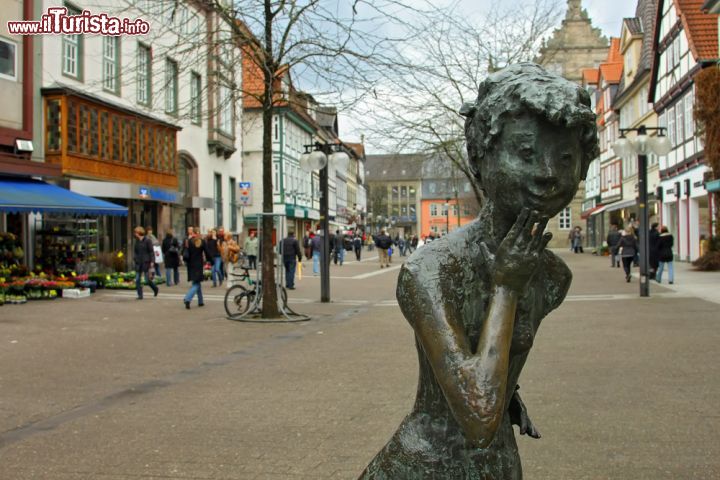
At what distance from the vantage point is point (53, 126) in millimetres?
20812

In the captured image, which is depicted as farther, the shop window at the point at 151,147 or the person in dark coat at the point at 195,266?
the shop window at the point at 151,147

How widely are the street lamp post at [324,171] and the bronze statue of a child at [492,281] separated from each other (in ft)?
48.9

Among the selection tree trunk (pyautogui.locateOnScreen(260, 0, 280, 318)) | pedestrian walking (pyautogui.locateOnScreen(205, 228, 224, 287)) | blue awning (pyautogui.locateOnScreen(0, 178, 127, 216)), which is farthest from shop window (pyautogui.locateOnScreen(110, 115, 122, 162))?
tree trunk (pyautogui.locateOnScreen(260, 0, 280, 318))

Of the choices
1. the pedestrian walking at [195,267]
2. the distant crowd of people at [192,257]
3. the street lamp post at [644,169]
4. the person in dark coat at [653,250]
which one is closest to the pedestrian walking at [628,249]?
the person in dark coat at [653,250]

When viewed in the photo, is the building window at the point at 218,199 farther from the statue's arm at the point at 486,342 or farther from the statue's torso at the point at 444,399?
the statue's arm at the point at 486,342

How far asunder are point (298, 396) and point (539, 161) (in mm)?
5870

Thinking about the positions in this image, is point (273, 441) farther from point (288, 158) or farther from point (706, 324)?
point (288, 158)

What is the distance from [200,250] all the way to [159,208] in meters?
13.5

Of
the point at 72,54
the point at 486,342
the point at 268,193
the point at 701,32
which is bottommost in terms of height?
the point at 486,342

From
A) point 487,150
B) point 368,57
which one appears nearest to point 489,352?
Answer: point 487,150

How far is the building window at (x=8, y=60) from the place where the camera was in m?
19.3

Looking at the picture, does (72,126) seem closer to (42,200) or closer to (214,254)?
(42,200)

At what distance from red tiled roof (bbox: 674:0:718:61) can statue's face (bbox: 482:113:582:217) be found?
2938cm

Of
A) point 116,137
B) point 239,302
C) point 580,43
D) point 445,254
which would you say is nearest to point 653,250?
point 239,302
